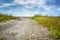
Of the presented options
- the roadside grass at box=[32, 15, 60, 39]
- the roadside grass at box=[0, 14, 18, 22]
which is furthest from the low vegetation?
the roadside grass at box=[32, 15, 60, 39]

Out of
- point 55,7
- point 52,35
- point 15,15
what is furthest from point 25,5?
point 52,35

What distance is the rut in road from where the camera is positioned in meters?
2.33

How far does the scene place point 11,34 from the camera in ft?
7.69

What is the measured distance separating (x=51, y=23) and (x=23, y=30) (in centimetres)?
41

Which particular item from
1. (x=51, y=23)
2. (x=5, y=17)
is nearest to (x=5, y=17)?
(x=5, y=17)

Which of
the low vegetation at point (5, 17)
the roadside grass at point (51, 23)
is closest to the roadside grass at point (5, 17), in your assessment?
the low vegetation at point (5, 17)

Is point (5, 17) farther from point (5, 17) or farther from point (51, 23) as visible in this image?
point (51, 23)

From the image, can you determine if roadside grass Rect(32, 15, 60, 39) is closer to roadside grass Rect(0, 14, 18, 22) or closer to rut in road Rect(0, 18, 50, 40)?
rut in road Rect(0, 18, 50, 40)

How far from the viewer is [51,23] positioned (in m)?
2.39

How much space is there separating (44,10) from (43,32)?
0.32 meters

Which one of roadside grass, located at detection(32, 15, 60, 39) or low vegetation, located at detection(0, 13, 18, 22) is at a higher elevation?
low vegetation, located at detection(0, 13, 18, 22)

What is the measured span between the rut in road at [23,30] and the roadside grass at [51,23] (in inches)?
2.4

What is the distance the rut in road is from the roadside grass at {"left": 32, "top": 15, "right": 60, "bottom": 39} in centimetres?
6

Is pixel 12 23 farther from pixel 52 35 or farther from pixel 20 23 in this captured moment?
pixel 52 35
